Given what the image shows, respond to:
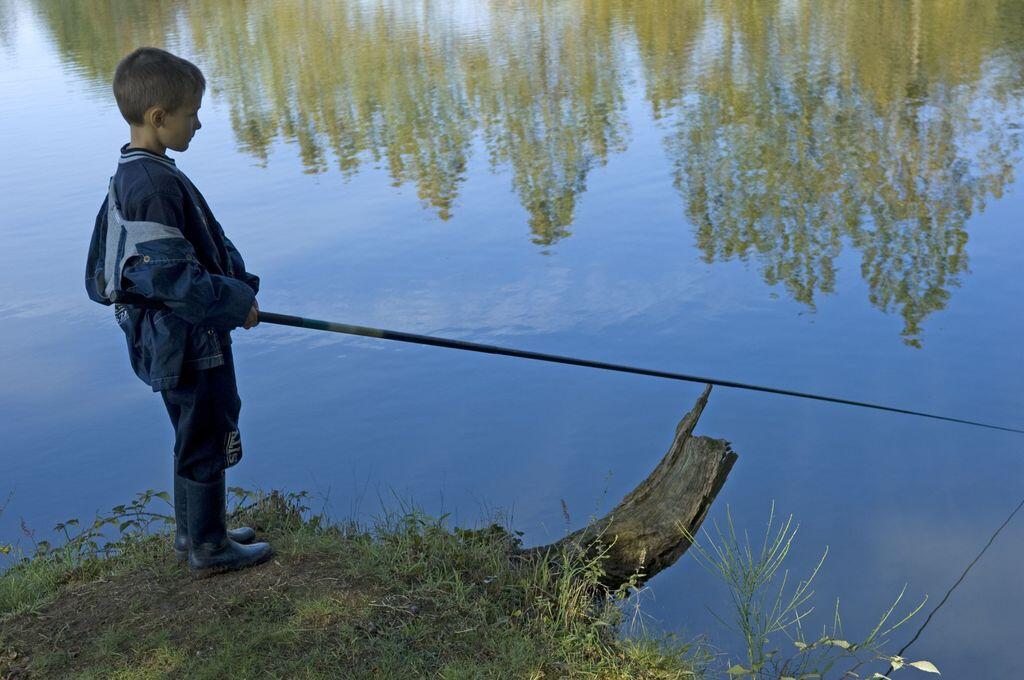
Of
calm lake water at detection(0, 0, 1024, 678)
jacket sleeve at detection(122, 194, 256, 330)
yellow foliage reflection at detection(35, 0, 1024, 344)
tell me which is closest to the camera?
jacket sleeve at detection(122, 194, 256, 330)

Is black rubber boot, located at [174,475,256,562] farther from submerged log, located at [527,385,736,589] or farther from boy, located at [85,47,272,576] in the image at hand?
submerged log, located at [527,385,736,589]

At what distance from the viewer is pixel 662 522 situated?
343 cm

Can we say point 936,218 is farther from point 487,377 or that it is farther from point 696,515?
point 696,515

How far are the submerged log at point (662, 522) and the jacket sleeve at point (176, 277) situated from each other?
1.27 meters

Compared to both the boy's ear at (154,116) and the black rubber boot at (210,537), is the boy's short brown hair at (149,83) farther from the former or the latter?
the black rubber boot at (210,537)

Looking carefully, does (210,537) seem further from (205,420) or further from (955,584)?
(955,584)

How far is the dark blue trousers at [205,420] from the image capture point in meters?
2.88

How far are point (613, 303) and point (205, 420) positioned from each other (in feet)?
11.8

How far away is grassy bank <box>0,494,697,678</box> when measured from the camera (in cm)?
278

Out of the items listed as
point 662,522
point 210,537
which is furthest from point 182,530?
point 662,522

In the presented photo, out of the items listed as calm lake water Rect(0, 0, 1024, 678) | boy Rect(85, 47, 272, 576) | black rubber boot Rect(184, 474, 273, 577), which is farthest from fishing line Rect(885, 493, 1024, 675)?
boy Rect(85, 47, 272, 576)

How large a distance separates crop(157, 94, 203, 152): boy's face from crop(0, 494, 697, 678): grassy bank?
1225 mm

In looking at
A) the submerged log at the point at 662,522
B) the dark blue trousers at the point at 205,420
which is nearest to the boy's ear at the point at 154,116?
the dark blue trousers at the point at 205,420

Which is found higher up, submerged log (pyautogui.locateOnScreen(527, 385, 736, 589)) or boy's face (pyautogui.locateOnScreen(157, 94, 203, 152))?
boy's face (pyautogui.locateOnScreen(157, 94, 203, 152))
